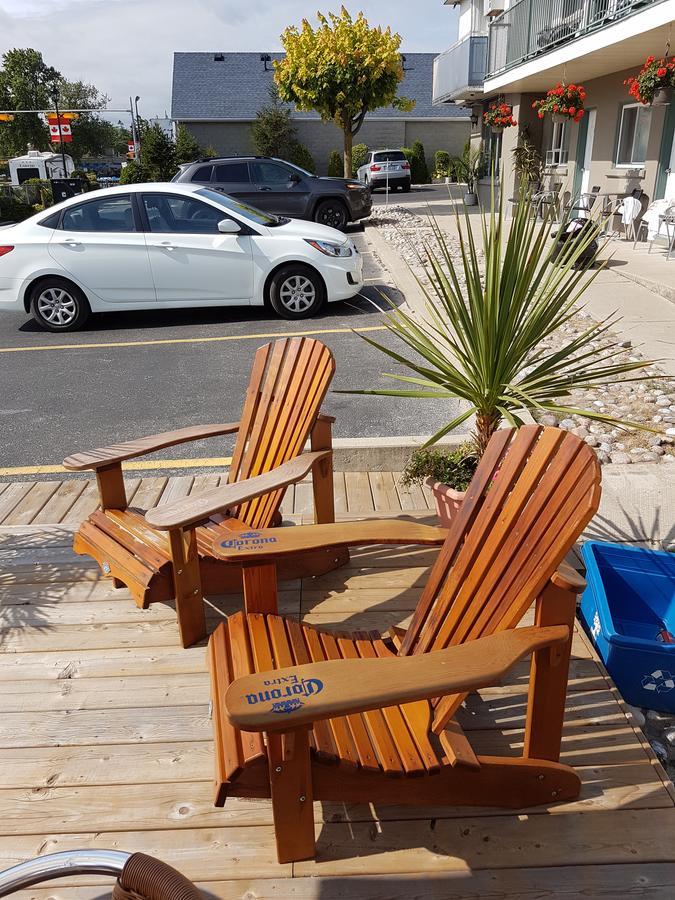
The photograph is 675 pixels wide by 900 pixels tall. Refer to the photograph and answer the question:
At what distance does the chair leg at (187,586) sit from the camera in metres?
2.67

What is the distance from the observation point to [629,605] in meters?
3.10

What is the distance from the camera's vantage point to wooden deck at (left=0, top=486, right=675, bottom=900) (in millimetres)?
1861

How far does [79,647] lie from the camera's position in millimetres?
2797

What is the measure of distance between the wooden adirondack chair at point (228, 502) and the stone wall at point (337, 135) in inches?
1462

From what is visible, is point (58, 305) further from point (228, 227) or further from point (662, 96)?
point (662, 96)

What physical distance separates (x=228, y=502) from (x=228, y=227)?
6.24 metres

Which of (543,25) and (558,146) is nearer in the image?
(543,25)

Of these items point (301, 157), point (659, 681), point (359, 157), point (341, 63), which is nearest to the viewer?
point (659, 681)

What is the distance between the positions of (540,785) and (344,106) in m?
22.3

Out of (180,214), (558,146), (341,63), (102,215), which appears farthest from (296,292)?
(341,63)

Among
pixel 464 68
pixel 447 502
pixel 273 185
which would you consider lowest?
pixel 447 502

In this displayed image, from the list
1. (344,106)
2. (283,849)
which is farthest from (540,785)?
(344,106)

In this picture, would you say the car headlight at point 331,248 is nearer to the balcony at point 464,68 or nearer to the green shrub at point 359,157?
the balcony at point 464,68

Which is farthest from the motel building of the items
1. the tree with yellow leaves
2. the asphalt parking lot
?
the asphalt parking lot
